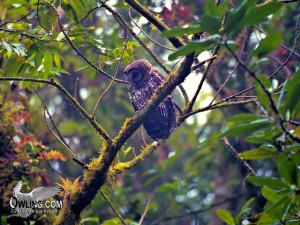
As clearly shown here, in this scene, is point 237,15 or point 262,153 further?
point 262,153

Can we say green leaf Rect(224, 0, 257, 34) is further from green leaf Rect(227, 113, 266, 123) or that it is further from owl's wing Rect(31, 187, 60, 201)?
owl's wing Rect(31, 187, 60, 201)

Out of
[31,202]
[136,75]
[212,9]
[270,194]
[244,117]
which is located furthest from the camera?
[136,75]

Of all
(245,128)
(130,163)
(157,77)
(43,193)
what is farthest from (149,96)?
(245,128)

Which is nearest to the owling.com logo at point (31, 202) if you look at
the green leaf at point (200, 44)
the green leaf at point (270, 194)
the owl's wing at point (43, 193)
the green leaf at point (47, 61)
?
the owl's wing at point (43, 193)

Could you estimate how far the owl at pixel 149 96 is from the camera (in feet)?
10.5

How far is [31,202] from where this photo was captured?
2711 mm

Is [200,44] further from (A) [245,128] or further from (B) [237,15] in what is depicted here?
(A) [245,128]

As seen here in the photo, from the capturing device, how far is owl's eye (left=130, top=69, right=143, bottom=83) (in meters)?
3.48

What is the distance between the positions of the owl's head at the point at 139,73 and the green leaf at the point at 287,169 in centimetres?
204

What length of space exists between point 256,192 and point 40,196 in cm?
218

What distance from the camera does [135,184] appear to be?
6594 mm

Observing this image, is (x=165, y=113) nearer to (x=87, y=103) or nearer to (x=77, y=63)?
(x=77, y=63)

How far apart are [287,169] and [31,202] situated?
1.71 m

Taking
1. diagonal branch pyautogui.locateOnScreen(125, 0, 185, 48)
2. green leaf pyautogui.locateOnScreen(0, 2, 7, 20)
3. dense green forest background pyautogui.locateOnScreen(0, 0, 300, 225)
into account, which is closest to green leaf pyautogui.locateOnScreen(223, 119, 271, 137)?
dense green forest background pyautogui.locateOnScreen(0, 0, 300, 225)
